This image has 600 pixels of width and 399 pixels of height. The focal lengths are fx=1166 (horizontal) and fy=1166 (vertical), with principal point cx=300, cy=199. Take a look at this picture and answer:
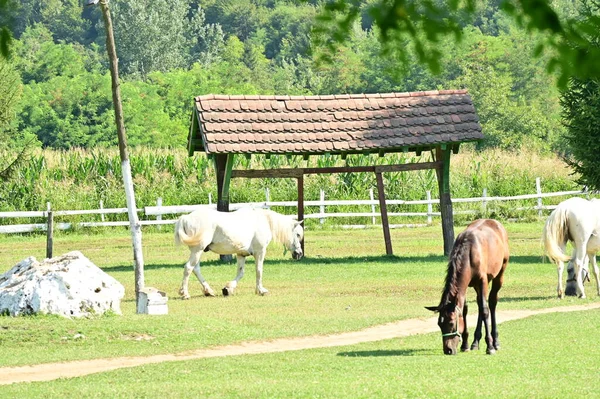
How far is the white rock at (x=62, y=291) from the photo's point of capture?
17.6m

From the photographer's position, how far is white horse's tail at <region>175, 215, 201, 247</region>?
22.4 metres

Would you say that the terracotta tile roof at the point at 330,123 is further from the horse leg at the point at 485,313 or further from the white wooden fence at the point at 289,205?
the horse leg at the point at 485,313

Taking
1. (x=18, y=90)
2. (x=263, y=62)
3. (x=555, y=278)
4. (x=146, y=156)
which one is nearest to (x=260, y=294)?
(x=555, y=278)

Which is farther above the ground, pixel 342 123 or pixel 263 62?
pixel 263 62

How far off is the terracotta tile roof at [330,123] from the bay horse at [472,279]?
1405 centimetres

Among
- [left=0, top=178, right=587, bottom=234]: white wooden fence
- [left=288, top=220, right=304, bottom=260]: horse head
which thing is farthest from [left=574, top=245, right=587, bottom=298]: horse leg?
[left=0, top=178, right=587, bottom=234]: white wooden fence

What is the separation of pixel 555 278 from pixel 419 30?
2027 cm

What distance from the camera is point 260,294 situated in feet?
76.0

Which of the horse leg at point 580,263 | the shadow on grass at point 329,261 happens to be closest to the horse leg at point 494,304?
the horse leg at point 580,263

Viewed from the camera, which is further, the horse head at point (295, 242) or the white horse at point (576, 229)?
the horse head at point (295, 242)

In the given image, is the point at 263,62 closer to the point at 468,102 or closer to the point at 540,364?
the point at 468,102

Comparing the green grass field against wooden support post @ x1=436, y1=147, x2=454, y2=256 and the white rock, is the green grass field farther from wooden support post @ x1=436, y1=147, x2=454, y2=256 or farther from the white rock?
wooden support post @ x1=436, y1=147, x2=454, y2=256

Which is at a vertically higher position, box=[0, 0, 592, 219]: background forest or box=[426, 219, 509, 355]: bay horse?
box=[0, 0, 592, 219]: background forest

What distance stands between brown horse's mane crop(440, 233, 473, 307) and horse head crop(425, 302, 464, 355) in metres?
0.10
